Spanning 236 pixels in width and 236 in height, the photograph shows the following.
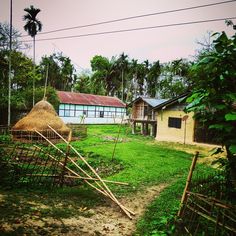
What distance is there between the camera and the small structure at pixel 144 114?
29.7 metres

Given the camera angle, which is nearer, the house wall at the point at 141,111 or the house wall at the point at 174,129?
the house wall at the point at 174,129

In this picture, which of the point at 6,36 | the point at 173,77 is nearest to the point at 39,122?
the point at 6,36

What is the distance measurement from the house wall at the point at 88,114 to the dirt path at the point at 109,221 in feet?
91.4

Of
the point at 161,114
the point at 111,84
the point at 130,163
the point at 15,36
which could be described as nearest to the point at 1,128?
the point at 15,36

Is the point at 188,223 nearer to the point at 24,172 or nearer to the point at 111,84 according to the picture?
the point at 24,172

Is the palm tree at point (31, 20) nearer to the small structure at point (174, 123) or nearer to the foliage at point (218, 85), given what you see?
the small structure at point (174, 123)

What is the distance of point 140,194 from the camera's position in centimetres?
840

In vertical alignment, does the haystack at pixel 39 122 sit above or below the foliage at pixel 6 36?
A: below

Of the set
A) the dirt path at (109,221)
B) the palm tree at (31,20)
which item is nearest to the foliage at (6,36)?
the palm tree at (31,20)

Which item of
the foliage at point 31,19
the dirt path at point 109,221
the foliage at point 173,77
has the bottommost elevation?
the dirt path at point 109,221

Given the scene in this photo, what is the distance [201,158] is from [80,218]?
12.0 meters

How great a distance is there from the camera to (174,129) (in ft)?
76.3

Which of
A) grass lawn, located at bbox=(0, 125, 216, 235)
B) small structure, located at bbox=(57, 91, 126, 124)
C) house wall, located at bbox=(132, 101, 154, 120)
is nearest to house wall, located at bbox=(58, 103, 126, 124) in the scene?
small structure, located at bbox=(57, 91, 126, 124)

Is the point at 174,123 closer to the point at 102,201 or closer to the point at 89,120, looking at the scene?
the point at 102,201
